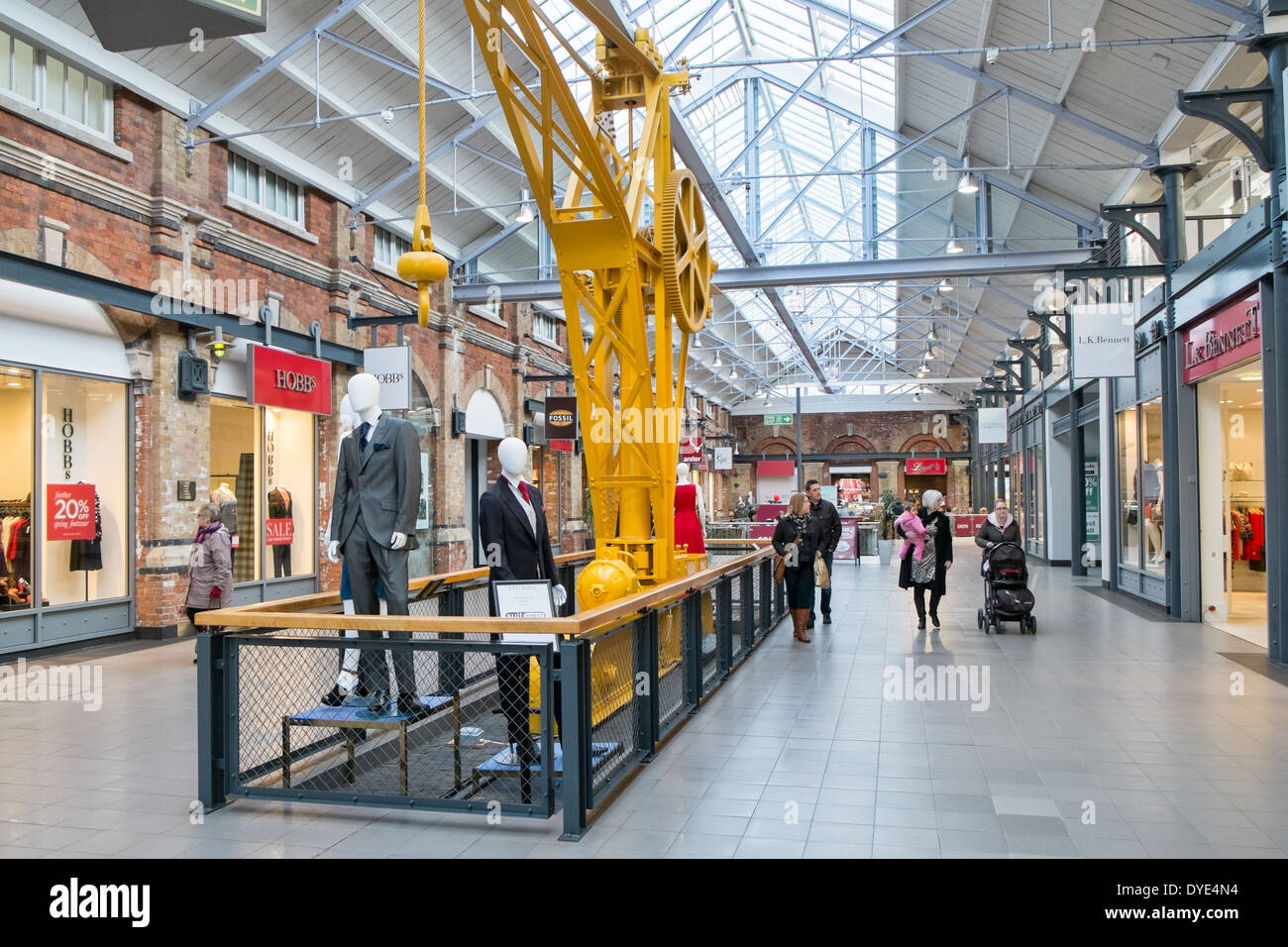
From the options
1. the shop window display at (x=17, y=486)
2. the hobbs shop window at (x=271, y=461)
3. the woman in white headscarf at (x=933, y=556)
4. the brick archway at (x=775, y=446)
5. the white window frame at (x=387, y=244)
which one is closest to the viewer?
the shop window display at (x=17, y=486)

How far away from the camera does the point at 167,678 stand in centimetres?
809

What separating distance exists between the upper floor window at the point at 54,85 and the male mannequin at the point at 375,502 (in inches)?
255

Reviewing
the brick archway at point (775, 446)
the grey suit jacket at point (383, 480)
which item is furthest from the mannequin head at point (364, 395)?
the brick archway at point (775, 446)

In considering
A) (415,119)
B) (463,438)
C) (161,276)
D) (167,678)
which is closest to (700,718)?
(167,678)

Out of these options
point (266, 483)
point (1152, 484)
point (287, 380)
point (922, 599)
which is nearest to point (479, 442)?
point (266, 483)

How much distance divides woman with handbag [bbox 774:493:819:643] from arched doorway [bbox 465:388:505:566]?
9717 millimetres

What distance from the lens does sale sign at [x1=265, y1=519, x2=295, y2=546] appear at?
1276 centimetres

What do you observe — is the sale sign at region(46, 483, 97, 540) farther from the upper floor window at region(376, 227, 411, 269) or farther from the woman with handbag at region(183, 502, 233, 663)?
the upper floor window at region(376, 227, 411, 269)

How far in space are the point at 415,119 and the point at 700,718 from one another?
11.4 meters

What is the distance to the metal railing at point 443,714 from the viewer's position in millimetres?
4258

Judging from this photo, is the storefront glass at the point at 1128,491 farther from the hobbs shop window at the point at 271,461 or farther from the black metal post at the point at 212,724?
the black metal post at the point at 212,724

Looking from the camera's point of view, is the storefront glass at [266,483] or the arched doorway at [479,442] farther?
the arched doorway at [479,442]

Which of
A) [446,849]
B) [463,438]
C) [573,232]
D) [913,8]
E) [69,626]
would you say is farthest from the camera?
[463,438]

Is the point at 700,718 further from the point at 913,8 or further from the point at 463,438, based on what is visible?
the point at 463,438
